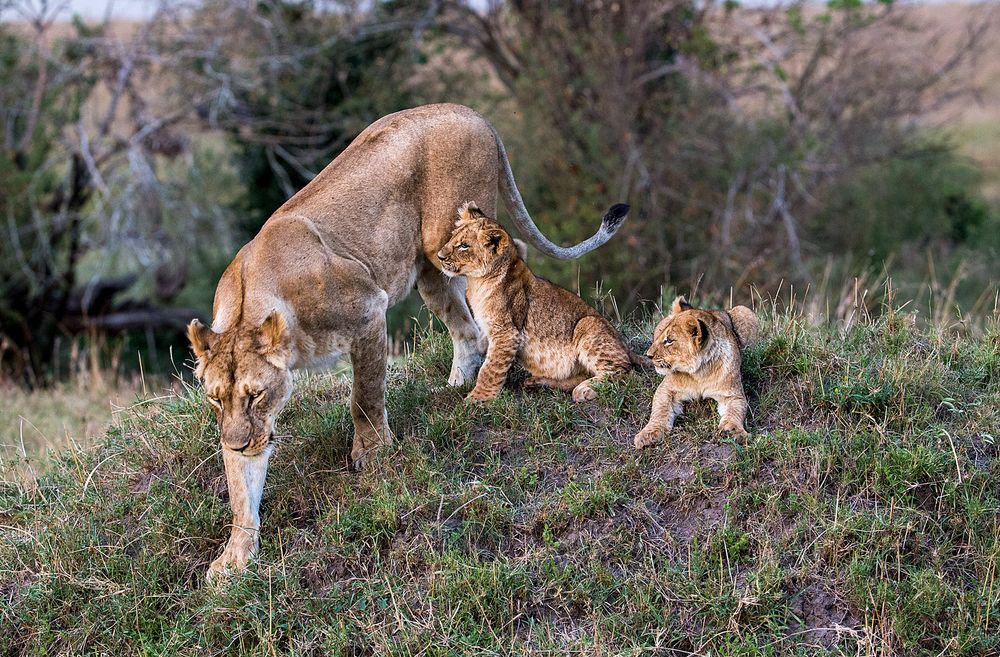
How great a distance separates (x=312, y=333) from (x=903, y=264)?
497 inches

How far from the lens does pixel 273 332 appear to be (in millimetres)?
4703

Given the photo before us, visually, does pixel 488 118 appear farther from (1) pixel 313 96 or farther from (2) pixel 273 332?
(2) pixel 273 332

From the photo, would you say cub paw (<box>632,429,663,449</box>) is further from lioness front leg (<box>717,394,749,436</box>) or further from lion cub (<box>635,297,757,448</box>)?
lioness front leg (<box>717,394,749,436</box>)

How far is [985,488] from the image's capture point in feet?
15.7

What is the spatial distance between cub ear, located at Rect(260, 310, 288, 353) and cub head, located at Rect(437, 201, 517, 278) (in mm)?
1256

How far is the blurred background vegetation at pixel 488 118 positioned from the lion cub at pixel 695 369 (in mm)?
6606

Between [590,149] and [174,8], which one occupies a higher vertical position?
[174,8]

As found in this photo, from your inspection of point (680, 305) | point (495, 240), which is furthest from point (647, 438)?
point (495, 240)

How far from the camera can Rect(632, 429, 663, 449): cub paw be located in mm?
5062

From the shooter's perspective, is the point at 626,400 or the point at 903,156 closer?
the point at 626,400

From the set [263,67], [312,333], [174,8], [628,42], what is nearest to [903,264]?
[628,42]

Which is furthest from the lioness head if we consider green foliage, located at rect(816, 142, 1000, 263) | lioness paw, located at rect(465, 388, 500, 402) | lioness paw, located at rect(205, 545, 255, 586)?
green foliage, located at rect(816, 142, 1000, 263)

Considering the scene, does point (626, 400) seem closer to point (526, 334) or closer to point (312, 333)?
point (526, 334)

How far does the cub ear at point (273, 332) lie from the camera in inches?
185
